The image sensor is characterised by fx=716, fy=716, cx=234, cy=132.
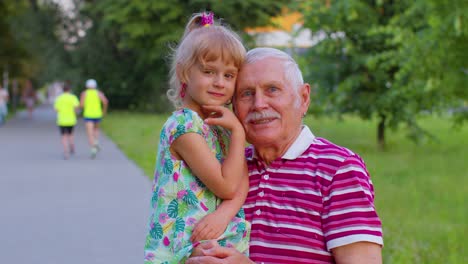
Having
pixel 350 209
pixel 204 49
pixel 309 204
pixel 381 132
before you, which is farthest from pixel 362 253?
pixel 381 132

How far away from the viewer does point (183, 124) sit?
8.20ft

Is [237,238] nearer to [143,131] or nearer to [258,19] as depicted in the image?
[143,131]

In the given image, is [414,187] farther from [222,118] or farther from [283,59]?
[222,118]

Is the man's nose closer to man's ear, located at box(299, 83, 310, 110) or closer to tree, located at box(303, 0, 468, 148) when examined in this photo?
man's ear, located at box(299, 83, 310, 110)

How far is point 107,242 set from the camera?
23.7 feet

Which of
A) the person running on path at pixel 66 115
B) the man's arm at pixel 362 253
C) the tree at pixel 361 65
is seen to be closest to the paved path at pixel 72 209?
the person running on path at pixel 66 115

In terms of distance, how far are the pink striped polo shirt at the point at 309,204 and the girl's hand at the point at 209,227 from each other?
0.23m

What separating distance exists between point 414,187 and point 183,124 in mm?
9338

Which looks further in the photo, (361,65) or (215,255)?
(361,65)

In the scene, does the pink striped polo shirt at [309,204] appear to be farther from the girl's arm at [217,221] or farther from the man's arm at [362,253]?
the girl's arm at [217,221]

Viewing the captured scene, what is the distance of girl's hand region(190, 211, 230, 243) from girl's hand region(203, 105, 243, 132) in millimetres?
318

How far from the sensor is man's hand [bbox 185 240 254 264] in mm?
2436

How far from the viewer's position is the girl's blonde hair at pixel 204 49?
A: 256 centimetres

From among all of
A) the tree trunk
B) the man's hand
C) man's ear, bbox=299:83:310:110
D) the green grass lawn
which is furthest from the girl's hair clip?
the tree trunk
